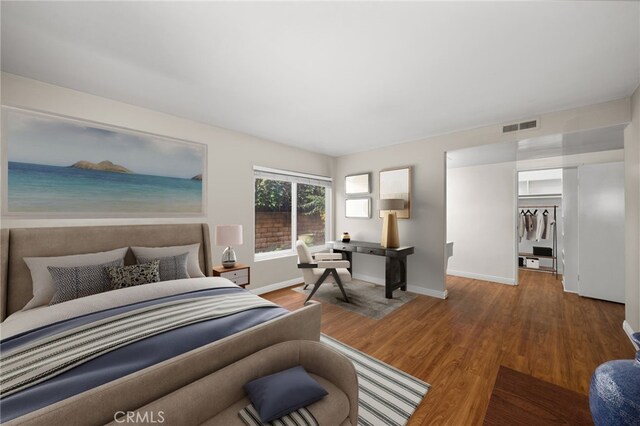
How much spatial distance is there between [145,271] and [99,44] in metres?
1.88

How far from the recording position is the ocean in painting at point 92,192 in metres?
2.23

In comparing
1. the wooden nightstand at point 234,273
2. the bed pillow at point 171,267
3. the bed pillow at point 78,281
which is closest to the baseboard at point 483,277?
the wooden nightstand at point 234,273

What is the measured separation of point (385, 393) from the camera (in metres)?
1.83

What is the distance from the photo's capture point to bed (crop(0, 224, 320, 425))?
0.94 metres

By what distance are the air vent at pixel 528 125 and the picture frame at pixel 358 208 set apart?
249 centimetres

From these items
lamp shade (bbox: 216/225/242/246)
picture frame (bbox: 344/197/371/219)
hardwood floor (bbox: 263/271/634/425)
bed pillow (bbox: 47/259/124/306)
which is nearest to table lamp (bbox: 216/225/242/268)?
lamp shade (bbox: 216/225/242/246)

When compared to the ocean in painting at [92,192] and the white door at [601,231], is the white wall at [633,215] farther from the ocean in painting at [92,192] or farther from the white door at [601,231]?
the ocean in painting at [92,192]

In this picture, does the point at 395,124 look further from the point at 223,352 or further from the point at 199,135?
the point at 223,352

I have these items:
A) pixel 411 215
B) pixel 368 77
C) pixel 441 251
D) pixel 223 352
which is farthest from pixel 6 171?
pixel 441 251

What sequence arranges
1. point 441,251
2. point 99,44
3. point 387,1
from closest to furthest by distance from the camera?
point 387,1
point 99,44
point 441,251

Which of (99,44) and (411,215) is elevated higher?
(99,44)

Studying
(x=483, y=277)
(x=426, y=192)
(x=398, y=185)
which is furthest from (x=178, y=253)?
(x=483, y=277)

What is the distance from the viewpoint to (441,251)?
3873mm

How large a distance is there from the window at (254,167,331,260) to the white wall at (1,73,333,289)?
20 centimetres
